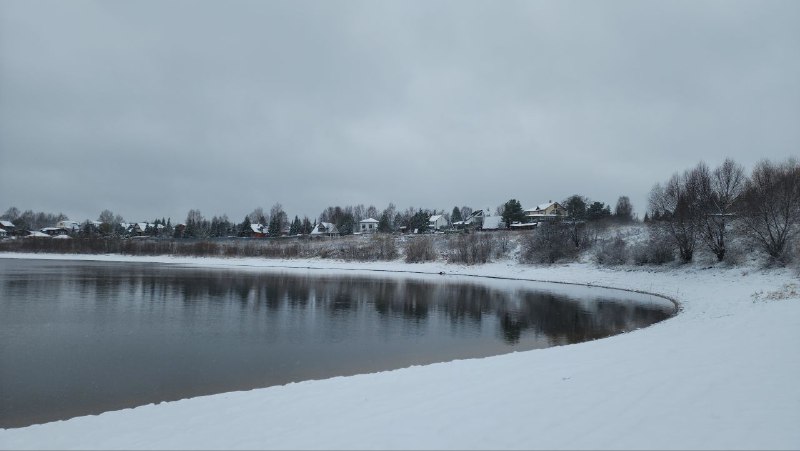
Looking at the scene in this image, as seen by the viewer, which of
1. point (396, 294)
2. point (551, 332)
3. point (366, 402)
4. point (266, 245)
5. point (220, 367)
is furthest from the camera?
point (266, 245)

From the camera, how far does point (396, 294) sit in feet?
126

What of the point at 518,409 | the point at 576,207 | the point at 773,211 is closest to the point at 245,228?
the point at 576,207

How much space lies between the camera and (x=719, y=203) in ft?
144

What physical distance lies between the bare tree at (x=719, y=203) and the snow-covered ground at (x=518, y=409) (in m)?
33.4

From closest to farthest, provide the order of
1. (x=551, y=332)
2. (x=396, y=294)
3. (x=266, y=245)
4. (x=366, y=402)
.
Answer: (x=366, y=402) → (x=551, y=332) → (x=396, y=294) → (x=266, y=245)

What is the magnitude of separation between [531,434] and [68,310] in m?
26.7

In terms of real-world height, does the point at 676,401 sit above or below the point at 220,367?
above

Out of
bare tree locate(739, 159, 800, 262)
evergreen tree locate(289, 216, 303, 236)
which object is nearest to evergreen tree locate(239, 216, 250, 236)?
evergreen tree locate(289, 216, 303, 236)

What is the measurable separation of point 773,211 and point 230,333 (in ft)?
139

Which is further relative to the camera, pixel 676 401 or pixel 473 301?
pixel 473 301

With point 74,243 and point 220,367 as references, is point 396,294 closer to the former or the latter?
point 220,367

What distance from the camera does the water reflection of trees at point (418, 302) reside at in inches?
948

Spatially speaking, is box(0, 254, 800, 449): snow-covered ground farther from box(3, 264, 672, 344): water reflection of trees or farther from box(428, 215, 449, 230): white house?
box(428, 215, 449, 230): white house

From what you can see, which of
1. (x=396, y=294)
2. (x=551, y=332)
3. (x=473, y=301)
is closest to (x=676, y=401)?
(x=551, y=332)
